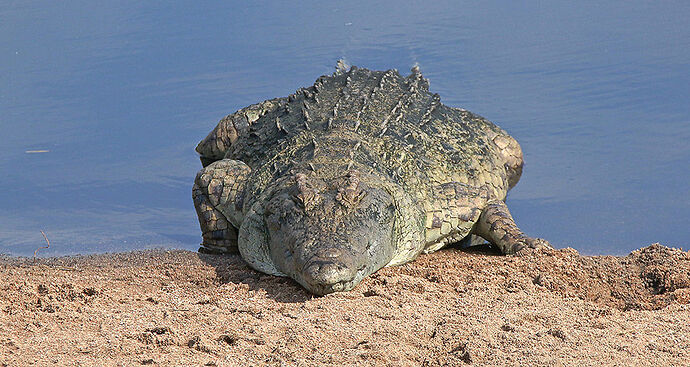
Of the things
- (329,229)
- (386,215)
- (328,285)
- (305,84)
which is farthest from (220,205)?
(305,84)

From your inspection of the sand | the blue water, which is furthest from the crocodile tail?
the sand

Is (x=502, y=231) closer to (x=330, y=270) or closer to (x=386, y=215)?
(x=386, y=215)

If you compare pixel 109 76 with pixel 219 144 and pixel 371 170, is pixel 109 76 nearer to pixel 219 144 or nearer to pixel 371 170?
pixel 219 144

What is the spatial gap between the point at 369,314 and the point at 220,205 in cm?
272

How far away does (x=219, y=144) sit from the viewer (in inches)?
379

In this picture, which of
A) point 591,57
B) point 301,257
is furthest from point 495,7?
point 301,257

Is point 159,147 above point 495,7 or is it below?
below

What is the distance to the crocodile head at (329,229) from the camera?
5523 millimetres

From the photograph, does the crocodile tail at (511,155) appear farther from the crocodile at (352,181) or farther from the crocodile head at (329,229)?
the crocodile head at (329,229)

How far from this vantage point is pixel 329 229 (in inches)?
229

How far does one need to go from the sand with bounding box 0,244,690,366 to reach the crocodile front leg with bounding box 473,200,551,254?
9.9 inches

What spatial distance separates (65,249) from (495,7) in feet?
34.1

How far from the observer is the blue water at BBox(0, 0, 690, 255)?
830cm

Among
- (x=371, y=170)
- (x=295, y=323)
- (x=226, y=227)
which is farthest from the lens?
(x=226, y=227)
